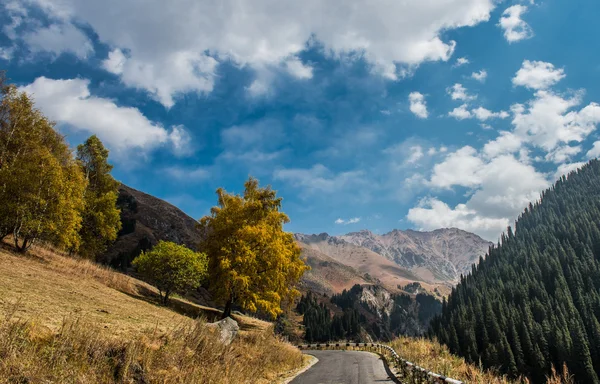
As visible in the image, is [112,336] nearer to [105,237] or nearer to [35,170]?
[35,170]

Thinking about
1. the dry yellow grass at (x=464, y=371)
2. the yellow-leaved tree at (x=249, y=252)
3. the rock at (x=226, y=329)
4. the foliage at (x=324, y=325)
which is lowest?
the foliage at (x=324, y=325)

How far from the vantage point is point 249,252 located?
27.0 metres

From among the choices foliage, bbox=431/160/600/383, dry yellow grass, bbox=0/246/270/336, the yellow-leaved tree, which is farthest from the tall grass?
foliage, bbox=431/160/600/383

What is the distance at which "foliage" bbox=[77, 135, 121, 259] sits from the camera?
3700cm

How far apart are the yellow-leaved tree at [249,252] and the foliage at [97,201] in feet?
43.3

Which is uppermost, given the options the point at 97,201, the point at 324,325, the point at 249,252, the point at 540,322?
the point at 540,322

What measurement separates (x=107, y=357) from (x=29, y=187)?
22890 mm

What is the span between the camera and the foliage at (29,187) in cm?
2423

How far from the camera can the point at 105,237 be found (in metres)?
38.3

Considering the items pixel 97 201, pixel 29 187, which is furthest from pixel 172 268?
pixel 97 201

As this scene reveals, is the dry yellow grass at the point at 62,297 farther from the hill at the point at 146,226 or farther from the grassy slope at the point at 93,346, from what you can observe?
the hill at the point at 146,226

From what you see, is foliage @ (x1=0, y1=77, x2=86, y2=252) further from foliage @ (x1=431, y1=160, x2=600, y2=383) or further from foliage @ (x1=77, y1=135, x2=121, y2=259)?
foliage @ (x1=431, y1=160, x2=600, y2=383)

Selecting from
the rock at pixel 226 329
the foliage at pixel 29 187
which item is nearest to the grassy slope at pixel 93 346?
the rock at pixel 226 329

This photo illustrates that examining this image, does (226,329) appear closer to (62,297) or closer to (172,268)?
(62,297)
